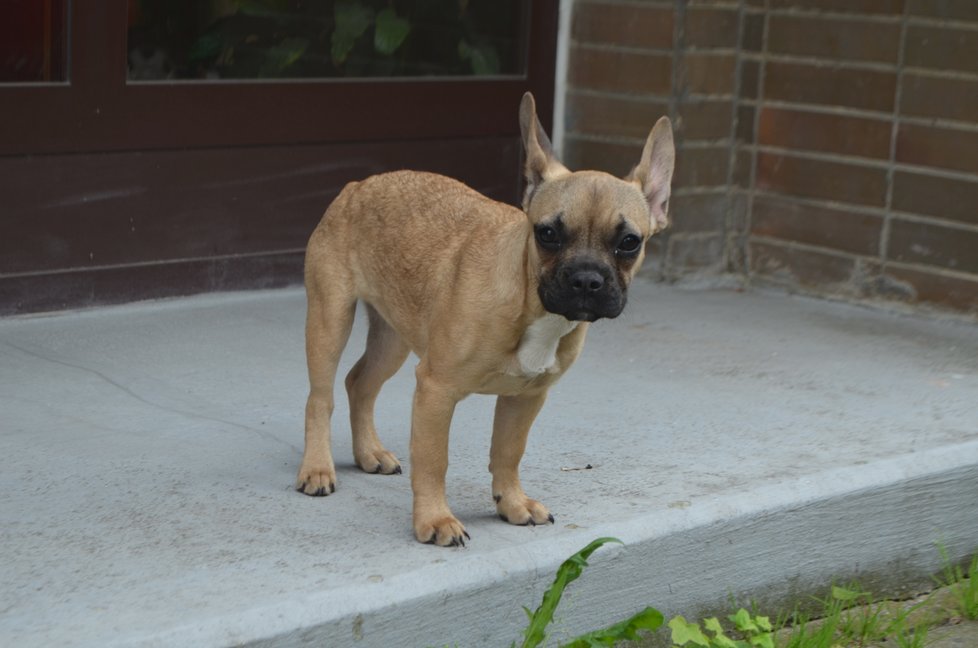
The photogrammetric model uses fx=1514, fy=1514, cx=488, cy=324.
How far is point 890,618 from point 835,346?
2.32m

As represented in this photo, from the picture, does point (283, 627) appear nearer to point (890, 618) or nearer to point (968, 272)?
point (890, 618)

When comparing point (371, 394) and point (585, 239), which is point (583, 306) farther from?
point (371, 394)

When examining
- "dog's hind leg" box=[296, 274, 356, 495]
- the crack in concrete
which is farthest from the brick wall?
"dog's hind leg" box=[296, 274, 356, 495]

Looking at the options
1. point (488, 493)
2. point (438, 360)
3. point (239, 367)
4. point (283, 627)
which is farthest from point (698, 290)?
point (283, 627)

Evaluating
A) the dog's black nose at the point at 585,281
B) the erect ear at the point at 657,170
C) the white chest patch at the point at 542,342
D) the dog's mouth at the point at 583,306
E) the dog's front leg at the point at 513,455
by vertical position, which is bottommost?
the dog's front leg at the point at 513,455

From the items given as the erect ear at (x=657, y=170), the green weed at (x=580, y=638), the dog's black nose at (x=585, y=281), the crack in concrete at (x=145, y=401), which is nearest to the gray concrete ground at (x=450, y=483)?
the crack in concrete at (x=145, y=401)

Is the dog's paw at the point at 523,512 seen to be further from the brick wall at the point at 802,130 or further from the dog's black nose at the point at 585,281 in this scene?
the brick wall at the point at 802,130

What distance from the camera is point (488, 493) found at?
481 cm

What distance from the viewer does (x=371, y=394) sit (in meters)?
4.93

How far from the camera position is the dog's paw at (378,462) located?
494cm

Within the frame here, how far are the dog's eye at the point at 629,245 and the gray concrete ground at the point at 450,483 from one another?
2.80 feet

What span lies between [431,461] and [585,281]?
2.51ft

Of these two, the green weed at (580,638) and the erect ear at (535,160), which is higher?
the erect ear at (535,160)

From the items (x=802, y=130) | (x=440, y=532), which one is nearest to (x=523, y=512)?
(x=440, y=532)
